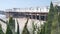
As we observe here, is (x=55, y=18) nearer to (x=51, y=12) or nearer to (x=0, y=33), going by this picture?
(x=51, y=12)

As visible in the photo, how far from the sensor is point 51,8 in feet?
1.68

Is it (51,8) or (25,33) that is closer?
(51,8)

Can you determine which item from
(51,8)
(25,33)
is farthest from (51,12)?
(25,33)

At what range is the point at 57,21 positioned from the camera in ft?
1.53

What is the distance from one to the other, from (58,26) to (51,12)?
0.06 metres

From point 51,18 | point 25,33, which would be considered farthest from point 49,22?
point 25,33

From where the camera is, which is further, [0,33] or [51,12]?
[0,33]

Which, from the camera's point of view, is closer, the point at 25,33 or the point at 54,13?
the point at 54,13

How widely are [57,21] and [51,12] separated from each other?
56 millimetres

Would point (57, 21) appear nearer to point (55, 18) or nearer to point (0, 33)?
point (55, 18)

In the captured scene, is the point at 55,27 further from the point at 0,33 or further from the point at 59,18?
the point at 0,33

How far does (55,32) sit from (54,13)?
0.20 feet

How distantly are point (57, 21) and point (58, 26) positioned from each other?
14 millimetres

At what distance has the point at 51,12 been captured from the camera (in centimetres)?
51
